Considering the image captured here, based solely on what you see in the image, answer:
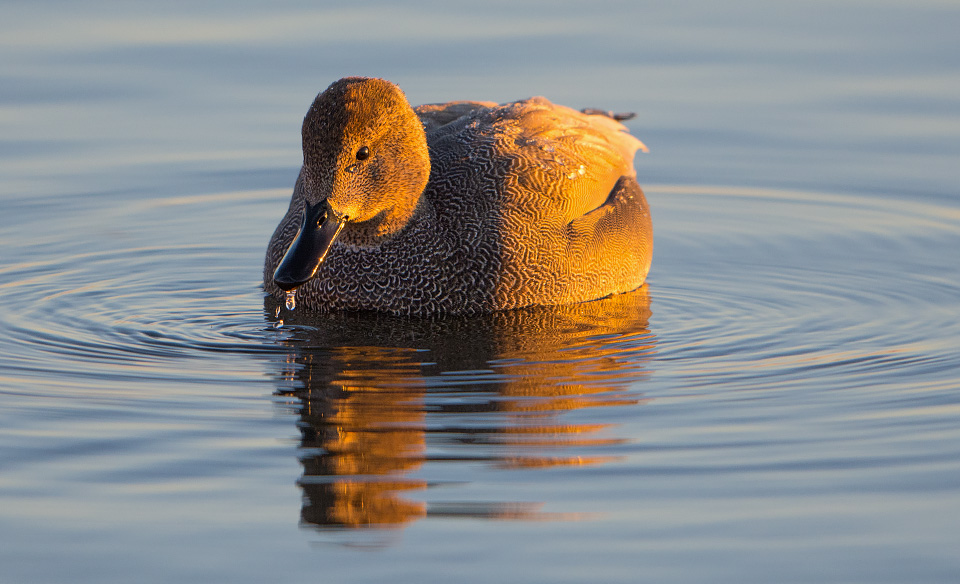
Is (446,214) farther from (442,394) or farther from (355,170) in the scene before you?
(442,394)

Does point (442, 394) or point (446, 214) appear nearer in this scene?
point (442, 394)

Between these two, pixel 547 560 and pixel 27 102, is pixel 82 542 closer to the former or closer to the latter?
pixel 547 560

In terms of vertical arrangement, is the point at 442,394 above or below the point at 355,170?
below

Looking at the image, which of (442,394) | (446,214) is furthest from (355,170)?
Answer: (442,394)

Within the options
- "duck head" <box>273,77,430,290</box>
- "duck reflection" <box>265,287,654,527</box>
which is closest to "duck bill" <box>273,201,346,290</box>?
"duck head" <box>273,77,430,290</box>

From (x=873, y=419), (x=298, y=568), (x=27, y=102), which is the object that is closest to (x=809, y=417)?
(x=873, y=419)

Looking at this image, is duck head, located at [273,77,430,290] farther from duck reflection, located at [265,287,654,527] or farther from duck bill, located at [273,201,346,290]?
duck reflection, located at [265,287,654,527]

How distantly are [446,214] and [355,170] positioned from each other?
888 millimetres

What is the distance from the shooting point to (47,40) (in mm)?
15102

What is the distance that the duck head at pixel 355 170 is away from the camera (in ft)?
29.1

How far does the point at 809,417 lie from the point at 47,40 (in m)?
9.71

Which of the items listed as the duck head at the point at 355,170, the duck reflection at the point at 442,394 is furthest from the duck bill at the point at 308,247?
the duck reflection at the point at 442,394

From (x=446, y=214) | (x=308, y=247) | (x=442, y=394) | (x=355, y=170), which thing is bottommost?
(x=442, y=394)

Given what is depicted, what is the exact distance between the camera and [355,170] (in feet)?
30.1
